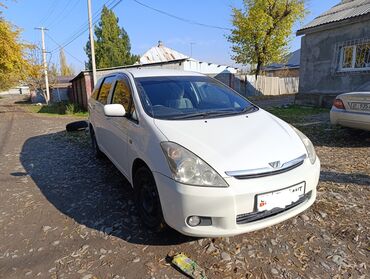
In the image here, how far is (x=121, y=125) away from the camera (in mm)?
3393

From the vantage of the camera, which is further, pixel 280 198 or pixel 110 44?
pixel 110 44

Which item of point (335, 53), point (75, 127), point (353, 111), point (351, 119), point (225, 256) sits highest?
point (335, 53)

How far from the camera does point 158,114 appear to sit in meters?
2.95

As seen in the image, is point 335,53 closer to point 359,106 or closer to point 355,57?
point 355,57

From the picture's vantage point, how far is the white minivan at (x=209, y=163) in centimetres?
221

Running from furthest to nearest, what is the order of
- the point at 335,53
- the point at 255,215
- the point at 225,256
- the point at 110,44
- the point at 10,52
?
1. the point at 110,44
2. the point at 10,52
3. the point at 335,53
4. the point at 225,256
5. the point at 255,215

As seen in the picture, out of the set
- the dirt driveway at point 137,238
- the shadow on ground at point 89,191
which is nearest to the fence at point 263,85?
the shadow on ground at point 89,191

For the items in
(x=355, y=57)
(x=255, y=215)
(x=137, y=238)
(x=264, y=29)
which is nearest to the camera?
(x=255, y=215)

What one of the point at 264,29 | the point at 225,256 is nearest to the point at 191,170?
the point at 225,256

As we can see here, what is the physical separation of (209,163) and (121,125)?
1537 mm

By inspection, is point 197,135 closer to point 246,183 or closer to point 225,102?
point 246,183

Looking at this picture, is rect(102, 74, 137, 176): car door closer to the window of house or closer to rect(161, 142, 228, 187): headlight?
rect(161, 142, 228, 187): headlight

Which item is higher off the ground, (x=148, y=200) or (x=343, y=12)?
(x=343, y=12)

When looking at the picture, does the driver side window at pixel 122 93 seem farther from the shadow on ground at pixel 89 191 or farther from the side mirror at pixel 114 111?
the shadow on ground at pixel 89 191
